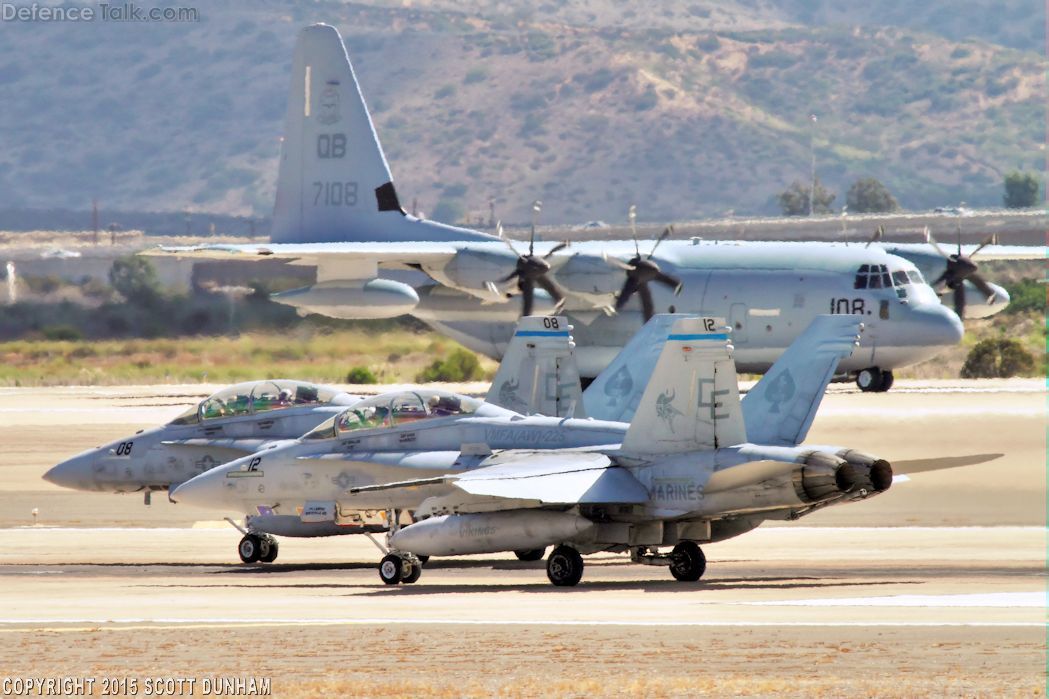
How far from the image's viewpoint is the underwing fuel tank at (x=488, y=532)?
23.6 m

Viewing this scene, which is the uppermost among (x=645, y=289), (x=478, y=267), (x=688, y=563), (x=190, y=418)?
(x=478, y=267)

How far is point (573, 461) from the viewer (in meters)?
24.3

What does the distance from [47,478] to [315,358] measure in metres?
24.7

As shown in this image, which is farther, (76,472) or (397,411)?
(76,472)

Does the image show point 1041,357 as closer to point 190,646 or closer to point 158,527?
point 158,527

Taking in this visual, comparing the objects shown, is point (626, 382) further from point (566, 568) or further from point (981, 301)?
point (981, 301)

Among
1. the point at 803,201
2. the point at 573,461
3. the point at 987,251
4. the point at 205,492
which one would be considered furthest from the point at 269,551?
the point at 803,201

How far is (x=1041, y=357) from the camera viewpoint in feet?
200

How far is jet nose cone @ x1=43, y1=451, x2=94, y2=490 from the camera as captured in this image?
29469mm

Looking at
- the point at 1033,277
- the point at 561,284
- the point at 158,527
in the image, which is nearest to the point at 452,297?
the point at 561,284

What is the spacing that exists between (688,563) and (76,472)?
10.6 metres

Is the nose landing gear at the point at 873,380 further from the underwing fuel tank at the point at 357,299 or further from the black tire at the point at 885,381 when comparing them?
the underwing fuel tank at the point at 357,299

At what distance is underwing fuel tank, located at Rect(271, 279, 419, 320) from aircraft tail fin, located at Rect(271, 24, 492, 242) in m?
7.32

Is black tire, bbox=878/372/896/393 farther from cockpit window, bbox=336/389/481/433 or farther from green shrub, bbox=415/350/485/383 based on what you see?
cockpit window, bbox=336/389/481/433
